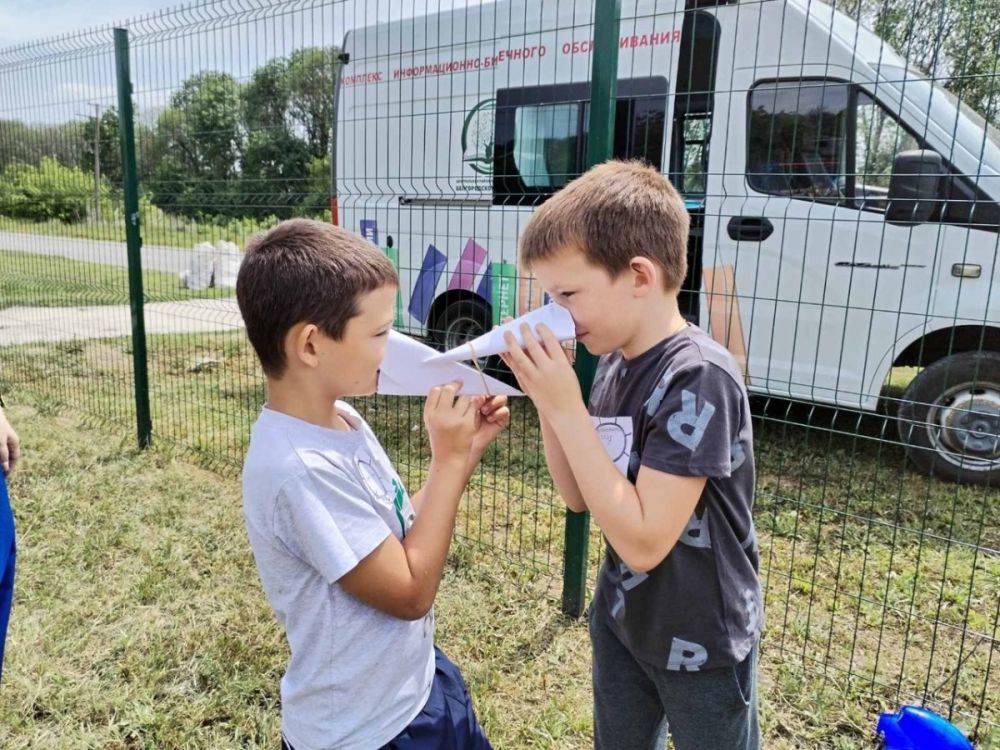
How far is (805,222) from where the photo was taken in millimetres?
4324

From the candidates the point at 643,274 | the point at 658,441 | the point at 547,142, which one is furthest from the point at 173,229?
the point at 658,441

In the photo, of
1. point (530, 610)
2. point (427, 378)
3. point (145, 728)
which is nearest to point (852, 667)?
point (530, 610)

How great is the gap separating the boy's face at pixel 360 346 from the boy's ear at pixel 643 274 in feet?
1.40

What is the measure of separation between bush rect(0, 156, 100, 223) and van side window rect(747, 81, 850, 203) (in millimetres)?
4231

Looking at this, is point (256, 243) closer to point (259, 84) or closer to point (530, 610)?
point (530, 610)

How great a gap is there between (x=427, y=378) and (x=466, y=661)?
1.63 meters

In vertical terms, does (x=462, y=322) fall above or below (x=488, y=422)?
below

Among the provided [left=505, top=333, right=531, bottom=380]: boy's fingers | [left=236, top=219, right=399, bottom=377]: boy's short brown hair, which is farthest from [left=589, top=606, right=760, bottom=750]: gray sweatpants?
[left=236, top=219, right=399, bottom=377]: boy's short brown hair

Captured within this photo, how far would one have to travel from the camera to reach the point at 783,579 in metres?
3.40

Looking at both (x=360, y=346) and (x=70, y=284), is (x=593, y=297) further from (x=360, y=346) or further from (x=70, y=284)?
(x=70, y=284)

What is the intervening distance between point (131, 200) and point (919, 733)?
4548 millimetres

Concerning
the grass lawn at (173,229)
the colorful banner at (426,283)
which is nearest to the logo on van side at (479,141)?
the colorful banner at (426,283)

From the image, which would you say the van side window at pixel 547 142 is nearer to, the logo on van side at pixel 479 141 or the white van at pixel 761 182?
the white van at pixel 761 182

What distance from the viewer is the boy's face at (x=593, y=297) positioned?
132cm
